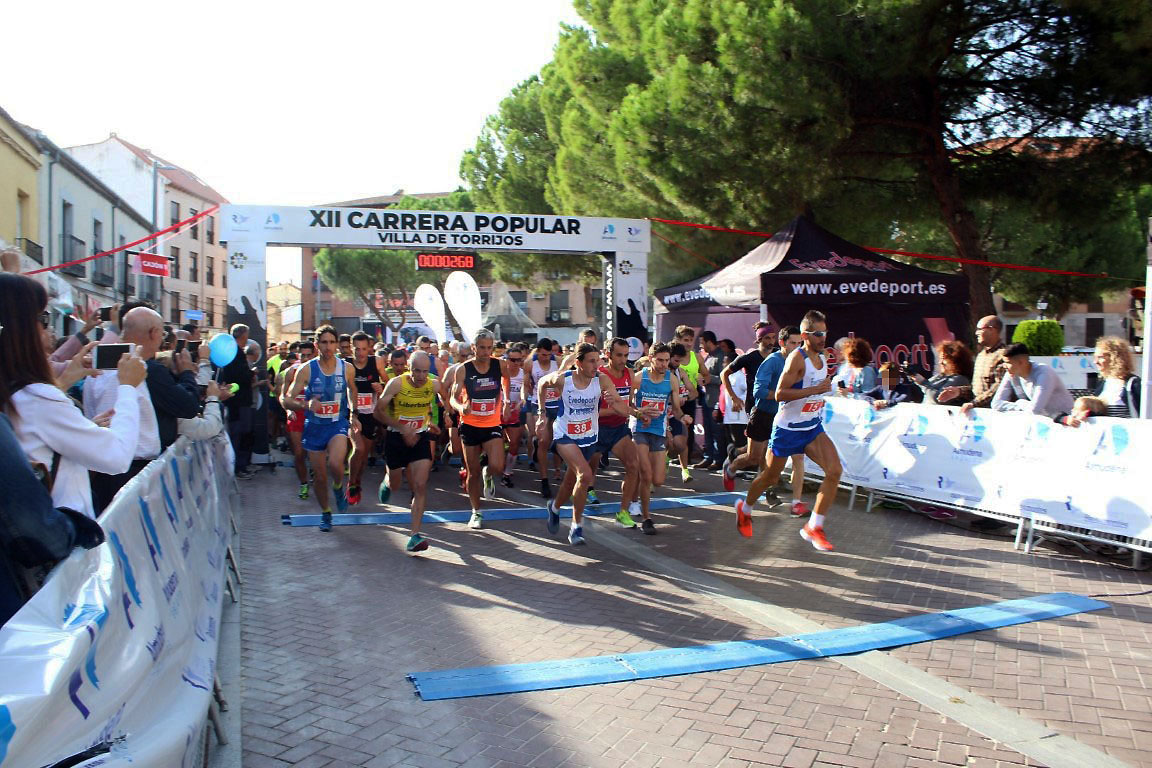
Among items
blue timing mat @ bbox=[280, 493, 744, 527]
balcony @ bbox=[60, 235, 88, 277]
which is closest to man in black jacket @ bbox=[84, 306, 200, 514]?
blue timing mat @ bbox=[280, 493, 744, 527]

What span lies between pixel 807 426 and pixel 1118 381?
→ 2738mm

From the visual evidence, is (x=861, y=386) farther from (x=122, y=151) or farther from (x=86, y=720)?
(x=122, y=151)

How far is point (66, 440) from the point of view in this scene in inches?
112

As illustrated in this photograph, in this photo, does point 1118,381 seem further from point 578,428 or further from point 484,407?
point 484,407

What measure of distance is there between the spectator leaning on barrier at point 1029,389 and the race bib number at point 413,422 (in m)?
5.39

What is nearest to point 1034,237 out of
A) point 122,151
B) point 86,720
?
point 86,720

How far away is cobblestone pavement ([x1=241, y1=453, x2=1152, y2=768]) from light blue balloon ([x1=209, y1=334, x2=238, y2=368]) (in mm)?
1681

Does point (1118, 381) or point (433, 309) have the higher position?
point (433, 309)

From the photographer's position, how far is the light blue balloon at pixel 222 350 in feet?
21.0

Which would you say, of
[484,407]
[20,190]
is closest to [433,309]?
[484,407]

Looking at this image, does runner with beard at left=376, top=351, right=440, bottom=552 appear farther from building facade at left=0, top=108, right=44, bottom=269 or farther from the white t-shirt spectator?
building facade at left=0, top=108, right=44, bottom=269

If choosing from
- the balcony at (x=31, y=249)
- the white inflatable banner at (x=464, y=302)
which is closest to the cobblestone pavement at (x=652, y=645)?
the white inflatable banner at (x=464, y=302)

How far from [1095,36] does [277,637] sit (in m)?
15.2

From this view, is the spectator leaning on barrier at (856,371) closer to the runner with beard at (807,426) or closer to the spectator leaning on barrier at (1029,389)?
the spectator leaning on barrier at (1029,389)
